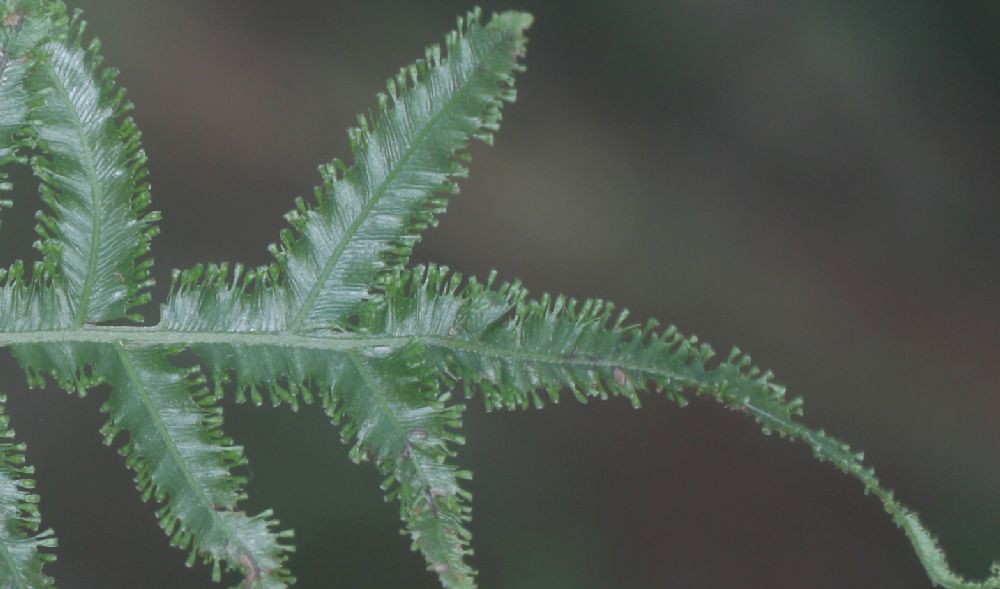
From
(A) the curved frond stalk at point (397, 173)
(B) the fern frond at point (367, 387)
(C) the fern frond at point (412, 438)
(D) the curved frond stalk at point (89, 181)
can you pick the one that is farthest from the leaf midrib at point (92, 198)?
(C) the fern frond at point (412, 438)

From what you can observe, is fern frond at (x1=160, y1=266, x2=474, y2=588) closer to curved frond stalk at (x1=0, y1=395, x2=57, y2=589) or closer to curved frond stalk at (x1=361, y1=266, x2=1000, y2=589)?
curved frond stalk at (x1=361, y1=266, x2=1000, y2=589)

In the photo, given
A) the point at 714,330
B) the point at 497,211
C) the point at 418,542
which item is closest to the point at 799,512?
the point at 714,330

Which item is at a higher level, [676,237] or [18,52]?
[676,237]

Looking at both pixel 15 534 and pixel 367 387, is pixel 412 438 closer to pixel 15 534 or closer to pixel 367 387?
pixel 367 387

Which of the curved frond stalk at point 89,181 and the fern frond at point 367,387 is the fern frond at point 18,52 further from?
A: the fern frond at point 367,387

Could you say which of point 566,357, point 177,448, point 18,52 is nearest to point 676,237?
point 566,357

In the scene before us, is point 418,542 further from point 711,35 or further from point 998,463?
point 998,463
